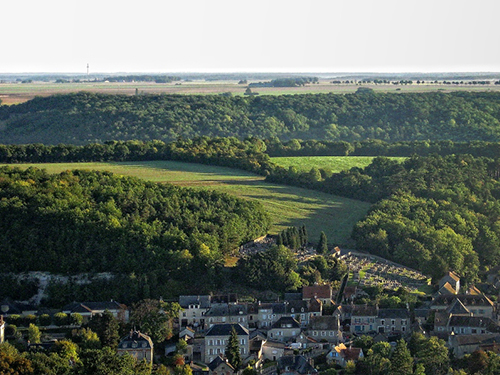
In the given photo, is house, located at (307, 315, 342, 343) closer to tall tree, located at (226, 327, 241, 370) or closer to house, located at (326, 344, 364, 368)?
house, located at (326, 344, 364, 368)

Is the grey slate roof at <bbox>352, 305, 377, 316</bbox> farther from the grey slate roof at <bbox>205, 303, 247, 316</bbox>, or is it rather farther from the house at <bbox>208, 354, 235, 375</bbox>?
the house at <bbox>208, 354, 235, 375</bbox>

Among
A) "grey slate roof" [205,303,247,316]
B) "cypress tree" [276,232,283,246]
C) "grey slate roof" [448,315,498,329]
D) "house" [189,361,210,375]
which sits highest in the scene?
"cypress tree" [276,232,283,246]

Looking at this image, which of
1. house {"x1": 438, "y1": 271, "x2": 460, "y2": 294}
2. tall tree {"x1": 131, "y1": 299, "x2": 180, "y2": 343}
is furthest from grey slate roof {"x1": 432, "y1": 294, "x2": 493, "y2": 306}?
tall tree {"x1": 131, "y1": 299, "x2": 180, "y2": 343}

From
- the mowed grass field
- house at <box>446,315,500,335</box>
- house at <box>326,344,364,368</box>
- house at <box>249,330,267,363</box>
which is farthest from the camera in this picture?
the mowed grass field

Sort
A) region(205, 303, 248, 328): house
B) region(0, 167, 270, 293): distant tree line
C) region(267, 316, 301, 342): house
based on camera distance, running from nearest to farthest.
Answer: region(267, 316, 301, 342): house
region(205, 303, 248, 328): house
region(0, 167, 270, 293): distant tree line

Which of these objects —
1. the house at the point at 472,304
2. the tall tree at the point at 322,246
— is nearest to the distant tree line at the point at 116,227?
the tall tree at the point at 322,246

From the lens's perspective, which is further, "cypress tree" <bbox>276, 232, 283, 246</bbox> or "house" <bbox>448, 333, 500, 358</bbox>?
"cypress tree" <bbox>276, 232, 283, 246</bbox>

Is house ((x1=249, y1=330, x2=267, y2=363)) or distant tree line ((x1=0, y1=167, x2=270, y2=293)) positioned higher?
distant tree line ((x1=0, y1=167, x2=270, y2=293))

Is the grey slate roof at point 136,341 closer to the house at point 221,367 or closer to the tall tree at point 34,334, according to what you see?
the house at point 221,367
